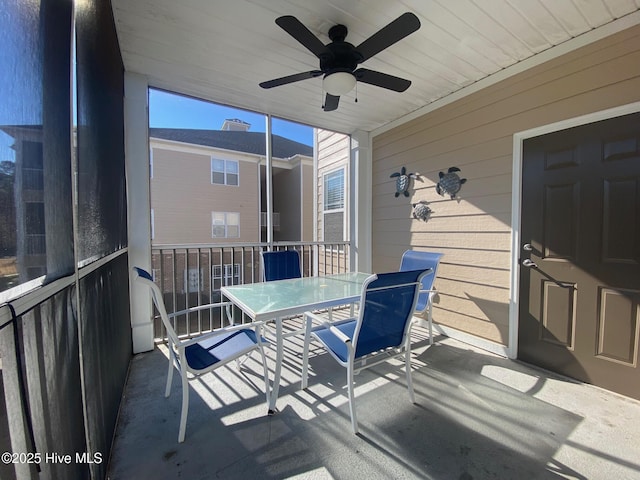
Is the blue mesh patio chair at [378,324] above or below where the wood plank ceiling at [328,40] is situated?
below

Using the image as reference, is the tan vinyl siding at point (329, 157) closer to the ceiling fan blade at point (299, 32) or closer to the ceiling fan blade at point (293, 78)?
the ceiling fan blade at point (293, 78)

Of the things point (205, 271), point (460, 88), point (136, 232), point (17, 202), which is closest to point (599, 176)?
point (460, 88)

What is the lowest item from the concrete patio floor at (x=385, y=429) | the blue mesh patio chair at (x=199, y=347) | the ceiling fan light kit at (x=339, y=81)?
the concrete patio floor at (x=385, y=429)

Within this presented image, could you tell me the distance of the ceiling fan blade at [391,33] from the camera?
1598 millimetres

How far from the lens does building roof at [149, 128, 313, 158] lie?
27.8 ft

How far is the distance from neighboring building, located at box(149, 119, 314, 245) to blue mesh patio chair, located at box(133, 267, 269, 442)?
21.8 feet

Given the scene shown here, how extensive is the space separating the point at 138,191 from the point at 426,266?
3.05 m

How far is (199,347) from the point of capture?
1.90m

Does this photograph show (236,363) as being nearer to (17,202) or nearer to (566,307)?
(17,202)

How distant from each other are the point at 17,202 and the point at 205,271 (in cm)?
777

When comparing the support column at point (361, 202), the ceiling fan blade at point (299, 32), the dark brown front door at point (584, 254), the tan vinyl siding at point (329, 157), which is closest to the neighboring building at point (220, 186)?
the tan vinyl siding at point (329, 157)

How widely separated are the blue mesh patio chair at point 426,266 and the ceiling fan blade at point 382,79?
5.75 ft

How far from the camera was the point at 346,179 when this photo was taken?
478cm

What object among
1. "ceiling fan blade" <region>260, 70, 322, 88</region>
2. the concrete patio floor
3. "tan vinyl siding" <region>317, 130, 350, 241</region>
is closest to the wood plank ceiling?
"ceiling fan blade" <region>260, 70, 322, 88</region>
